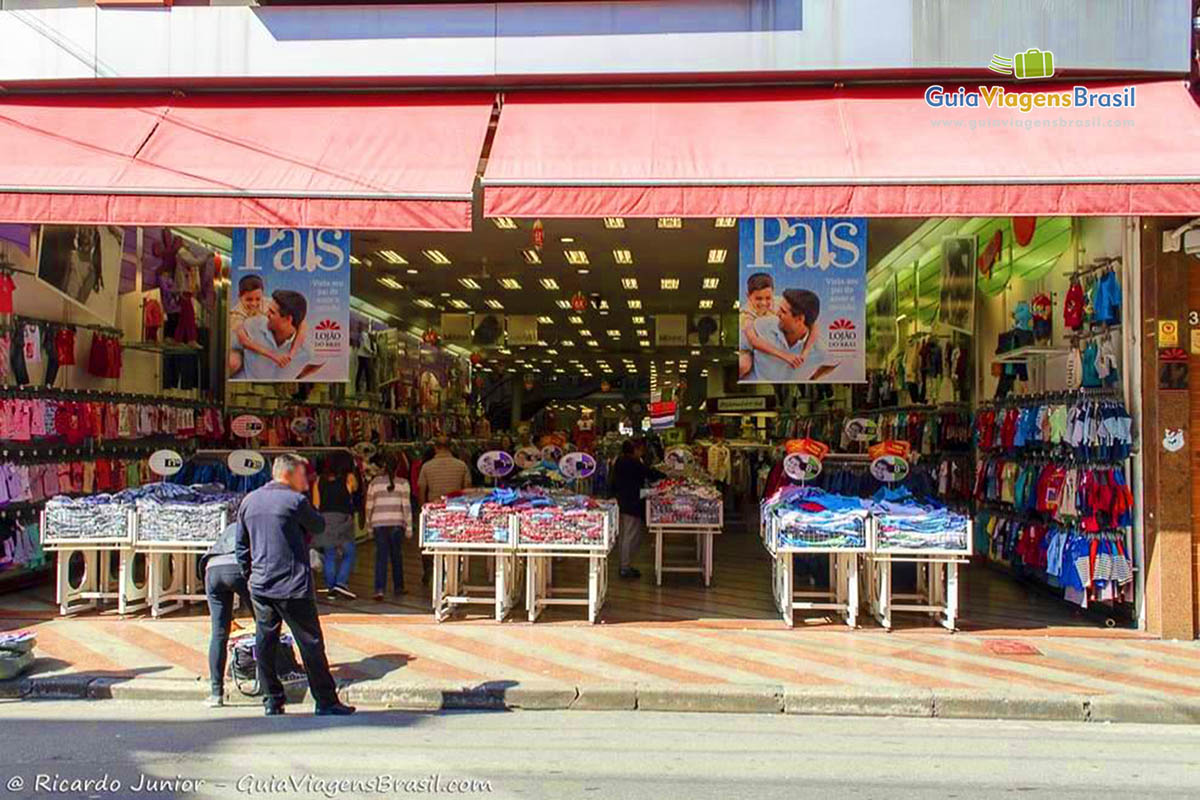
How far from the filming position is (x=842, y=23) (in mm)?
10617

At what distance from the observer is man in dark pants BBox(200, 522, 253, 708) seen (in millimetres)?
7434

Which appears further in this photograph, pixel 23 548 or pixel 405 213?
pixel 23 548

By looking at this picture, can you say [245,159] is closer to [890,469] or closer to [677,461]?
[890,469]

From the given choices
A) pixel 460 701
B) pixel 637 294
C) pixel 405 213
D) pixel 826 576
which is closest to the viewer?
pixel 460 701

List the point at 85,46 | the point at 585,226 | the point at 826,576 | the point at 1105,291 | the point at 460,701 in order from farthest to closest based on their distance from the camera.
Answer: the point at 585,226, the point at 826,576, the point at 85,46, the point at 1105,291, the point at 460,701

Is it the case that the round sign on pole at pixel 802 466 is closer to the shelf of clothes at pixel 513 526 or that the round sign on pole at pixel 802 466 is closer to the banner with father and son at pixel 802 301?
the banner with father and son at pixel 802 301

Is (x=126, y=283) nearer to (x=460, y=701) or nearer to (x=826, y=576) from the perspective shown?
(x=460, y=701)

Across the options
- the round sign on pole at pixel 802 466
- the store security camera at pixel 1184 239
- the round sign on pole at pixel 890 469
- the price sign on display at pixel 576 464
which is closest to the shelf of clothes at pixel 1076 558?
the round sign on pole at pixel 890 469

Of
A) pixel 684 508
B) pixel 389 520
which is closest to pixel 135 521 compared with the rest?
pixel 389 520

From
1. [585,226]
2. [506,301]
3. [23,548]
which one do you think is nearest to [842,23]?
[585,226]

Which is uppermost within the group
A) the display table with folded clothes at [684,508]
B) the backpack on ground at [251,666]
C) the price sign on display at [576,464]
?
the price sign on display at [576,464]

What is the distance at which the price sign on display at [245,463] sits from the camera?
38.1 feet

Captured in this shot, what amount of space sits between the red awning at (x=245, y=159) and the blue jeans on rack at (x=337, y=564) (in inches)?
167

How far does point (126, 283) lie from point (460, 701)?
946 cm
